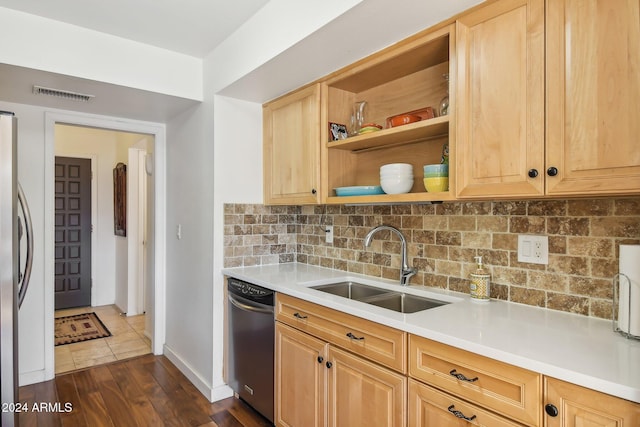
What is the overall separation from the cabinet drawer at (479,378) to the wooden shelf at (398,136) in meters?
0.92

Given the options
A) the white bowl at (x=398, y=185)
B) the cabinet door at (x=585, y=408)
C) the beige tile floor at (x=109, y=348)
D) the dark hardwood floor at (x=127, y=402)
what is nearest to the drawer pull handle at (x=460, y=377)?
the cabinet door at (x=585, y=408)

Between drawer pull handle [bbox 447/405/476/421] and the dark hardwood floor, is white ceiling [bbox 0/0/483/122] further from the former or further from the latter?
the dark hardwood floor

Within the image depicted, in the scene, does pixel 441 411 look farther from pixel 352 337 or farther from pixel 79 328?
pixel 79 328

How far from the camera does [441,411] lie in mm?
1281

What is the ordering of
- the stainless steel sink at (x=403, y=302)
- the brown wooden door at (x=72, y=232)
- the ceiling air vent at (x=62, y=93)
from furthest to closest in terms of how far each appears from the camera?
the brown wooden door at (x=72, y=232)
the ceiling air vent at (x=62, y=93)
the stainless steel sink at (x=403, y=302)

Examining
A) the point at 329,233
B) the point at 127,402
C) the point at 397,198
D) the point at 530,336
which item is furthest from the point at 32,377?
the point at 530,336

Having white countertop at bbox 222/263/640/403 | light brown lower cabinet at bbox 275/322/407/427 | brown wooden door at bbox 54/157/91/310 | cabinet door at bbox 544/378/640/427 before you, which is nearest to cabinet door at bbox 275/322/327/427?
light brown lower cabinet at bbox 275/322/407/427

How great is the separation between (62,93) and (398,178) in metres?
2.29

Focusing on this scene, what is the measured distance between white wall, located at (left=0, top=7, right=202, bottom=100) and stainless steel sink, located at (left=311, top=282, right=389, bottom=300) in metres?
1.61

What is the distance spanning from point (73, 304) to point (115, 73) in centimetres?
369

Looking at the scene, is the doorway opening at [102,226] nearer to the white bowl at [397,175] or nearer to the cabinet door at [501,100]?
the white bowl at [397,175]

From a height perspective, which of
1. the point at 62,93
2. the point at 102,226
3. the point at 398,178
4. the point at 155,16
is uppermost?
the point at 155,16


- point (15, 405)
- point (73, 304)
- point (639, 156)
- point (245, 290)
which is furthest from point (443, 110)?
point (73, 304)

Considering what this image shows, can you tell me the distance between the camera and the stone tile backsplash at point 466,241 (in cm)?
141
